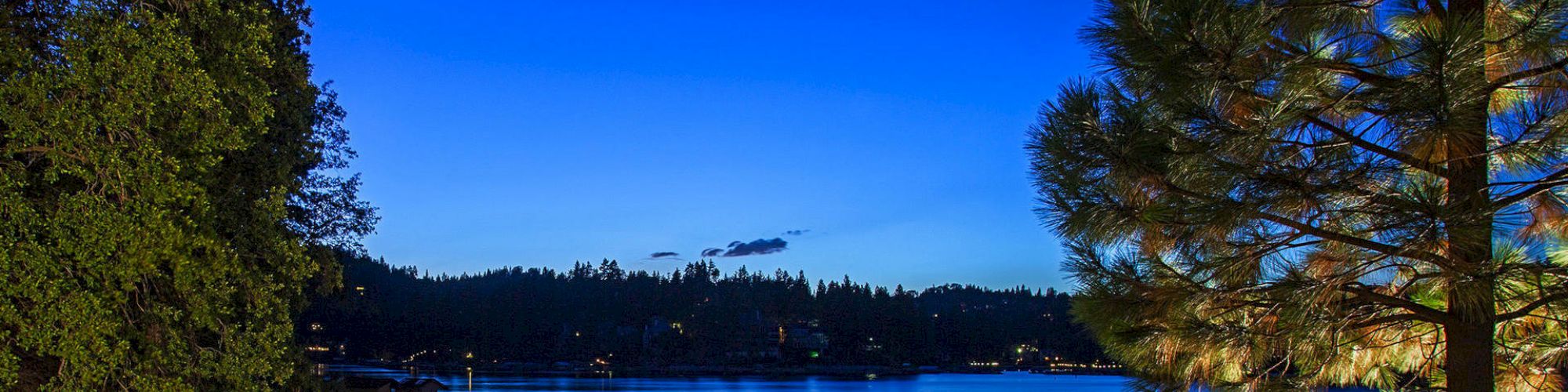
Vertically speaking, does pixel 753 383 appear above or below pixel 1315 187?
below

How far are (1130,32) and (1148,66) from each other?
0.15m

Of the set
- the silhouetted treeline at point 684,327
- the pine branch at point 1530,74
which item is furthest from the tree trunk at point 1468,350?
the silhouetted treeline at point 684,327

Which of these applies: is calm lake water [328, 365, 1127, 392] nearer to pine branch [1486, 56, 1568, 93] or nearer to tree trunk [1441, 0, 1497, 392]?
tree trunk [1441, 0, 1497, 392]

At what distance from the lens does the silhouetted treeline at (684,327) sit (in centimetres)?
11800

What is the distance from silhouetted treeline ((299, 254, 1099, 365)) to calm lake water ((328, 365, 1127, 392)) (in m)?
7.46

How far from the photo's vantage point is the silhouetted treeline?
4646 inches

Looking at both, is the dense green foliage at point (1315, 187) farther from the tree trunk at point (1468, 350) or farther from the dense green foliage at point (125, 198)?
the dense green foliage at point (125, 198)

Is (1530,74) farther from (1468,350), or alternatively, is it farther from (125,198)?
(125,198)

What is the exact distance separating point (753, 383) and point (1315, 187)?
9799cm

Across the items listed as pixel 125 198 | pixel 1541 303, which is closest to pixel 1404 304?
pixel 1541 303

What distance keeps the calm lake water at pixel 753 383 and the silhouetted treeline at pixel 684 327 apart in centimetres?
746

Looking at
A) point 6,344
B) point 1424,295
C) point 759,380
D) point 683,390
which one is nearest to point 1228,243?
point 1424,295

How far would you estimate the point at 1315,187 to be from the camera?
3.65 m

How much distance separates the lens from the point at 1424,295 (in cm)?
393
